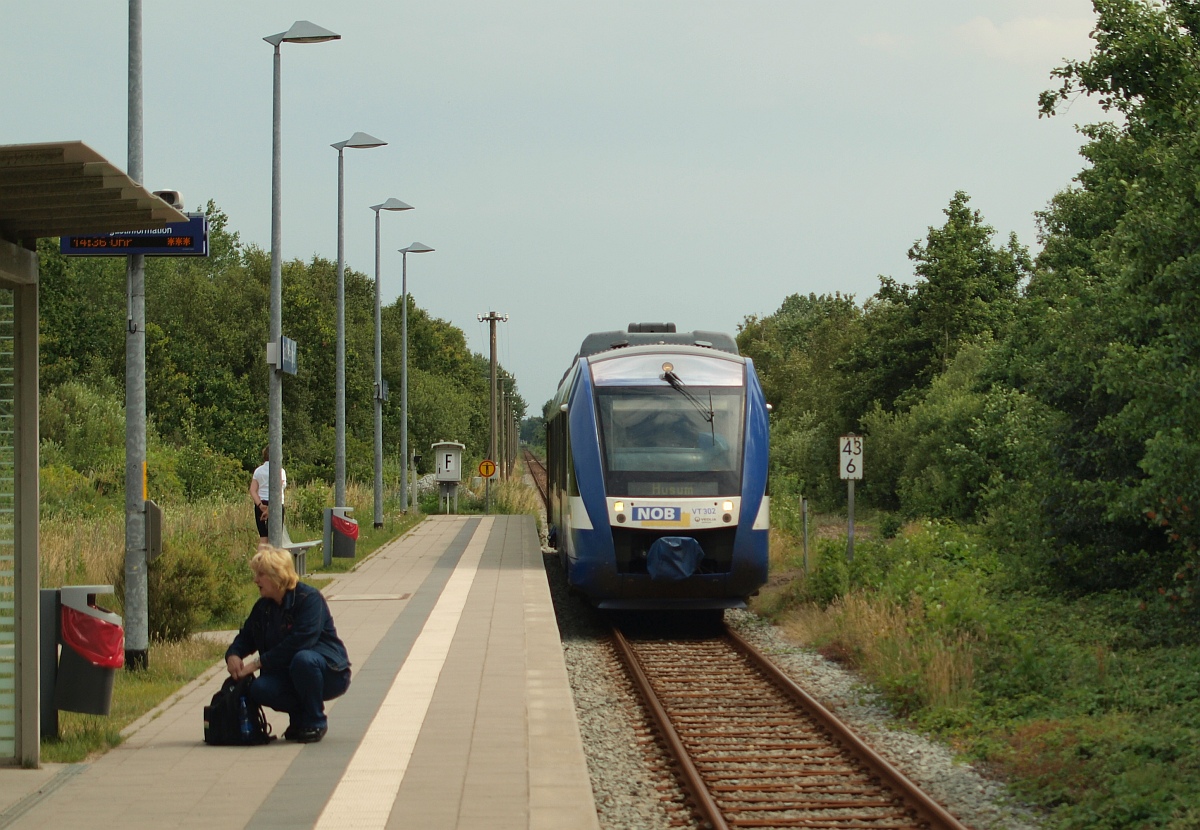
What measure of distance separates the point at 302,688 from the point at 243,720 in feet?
1.26

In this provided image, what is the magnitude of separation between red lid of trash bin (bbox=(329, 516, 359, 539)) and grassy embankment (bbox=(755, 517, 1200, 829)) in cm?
663

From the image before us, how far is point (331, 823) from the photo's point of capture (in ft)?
20.6

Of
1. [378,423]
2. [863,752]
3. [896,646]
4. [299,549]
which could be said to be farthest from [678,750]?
[378,423]

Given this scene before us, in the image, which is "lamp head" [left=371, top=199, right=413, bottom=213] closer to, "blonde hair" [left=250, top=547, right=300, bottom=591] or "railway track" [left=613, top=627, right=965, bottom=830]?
"railway track" [left=613, top=627, right=965, bottom=830]

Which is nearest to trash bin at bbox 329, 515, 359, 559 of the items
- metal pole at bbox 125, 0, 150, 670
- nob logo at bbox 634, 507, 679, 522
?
nob logo at bbox 634, 507, 679, 522

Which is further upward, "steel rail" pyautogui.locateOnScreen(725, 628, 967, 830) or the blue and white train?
the blue and white train

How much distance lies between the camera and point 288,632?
8227 millimetres

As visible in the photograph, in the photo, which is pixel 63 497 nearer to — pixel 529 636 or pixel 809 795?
pixel 529 636

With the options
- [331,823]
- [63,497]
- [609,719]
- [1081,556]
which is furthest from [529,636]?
[63,497]

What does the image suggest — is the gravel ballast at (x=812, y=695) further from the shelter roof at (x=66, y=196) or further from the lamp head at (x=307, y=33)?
the lamp head at (x=307, y=33)

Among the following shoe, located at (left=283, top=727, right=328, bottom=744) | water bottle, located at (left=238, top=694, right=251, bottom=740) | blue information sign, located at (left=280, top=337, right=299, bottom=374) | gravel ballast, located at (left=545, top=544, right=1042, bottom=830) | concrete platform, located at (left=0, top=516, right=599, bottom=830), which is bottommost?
gravel ballast, located at (left=545, top=544, right=1042, bottom=830)

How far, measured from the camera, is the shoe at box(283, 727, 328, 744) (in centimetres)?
814

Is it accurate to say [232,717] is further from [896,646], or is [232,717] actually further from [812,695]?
[896,646]

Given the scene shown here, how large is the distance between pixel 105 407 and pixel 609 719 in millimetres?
32636
